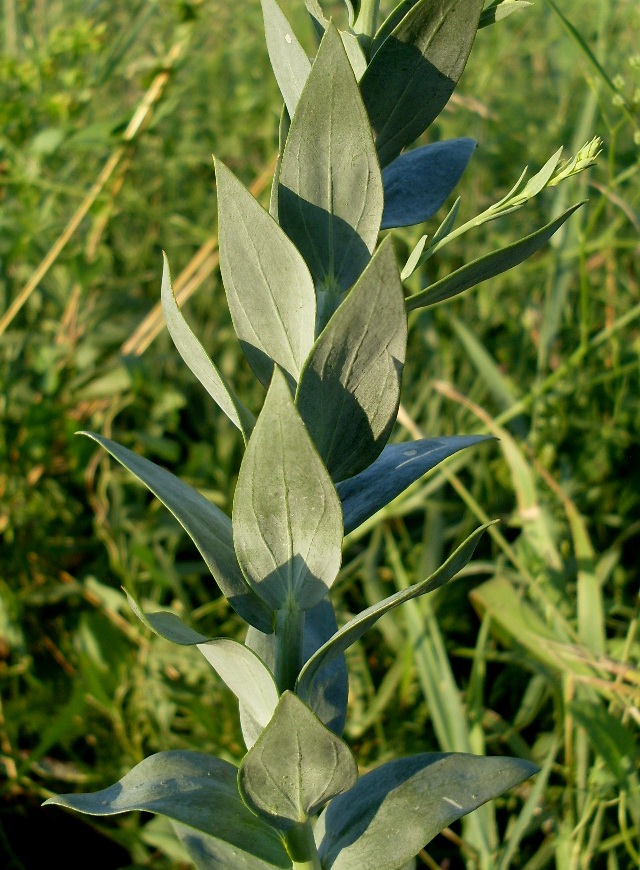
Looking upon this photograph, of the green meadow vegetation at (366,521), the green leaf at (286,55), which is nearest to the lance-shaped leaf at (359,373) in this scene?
the green leaf at (286,55)

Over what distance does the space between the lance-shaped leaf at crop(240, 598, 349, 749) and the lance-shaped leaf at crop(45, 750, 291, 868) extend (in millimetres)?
44

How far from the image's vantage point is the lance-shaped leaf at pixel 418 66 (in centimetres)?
61

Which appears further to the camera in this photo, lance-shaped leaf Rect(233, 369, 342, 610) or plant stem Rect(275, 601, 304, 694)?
plant stem Rect(275, 601, 304, 694)

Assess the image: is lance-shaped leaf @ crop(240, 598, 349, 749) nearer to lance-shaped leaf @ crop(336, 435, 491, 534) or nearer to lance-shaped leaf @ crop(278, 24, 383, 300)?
lance-shaped leaf @ crop(336, 435, 491, 534)

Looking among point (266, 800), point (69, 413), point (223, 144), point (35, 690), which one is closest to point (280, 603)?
point (266, 800)

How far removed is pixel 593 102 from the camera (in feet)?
6.24

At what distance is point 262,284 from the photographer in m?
0.66

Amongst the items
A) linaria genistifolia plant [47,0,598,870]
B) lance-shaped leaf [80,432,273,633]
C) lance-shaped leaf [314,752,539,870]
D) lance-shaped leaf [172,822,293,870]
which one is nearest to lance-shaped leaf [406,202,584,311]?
linaria genistifolia plant [47,0,598,870]

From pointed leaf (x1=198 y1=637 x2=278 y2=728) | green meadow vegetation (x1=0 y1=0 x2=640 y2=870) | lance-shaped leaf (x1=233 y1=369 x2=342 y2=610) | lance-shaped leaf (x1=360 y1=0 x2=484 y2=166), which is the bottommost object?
green meadow vegetation (x1=0 y1=0 x2=640 y2=870)

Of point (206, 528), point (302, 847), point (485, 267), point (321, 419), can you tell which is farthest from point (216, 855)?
point (485, 267)

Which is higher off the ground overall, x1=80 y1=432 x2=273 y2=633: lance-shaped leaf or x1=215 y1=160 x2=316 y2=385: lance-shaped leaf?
x1=215 y1=160 x2=316 y2=385: lance-shaped leaf

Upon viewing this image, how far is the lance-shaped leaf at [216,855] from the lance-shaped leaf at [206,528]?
0.24m

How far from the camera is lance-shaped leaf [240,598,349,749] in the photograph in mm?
752

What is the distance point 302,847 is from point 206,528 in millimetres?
281
